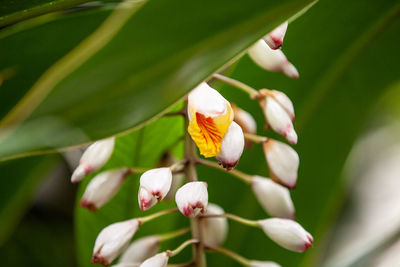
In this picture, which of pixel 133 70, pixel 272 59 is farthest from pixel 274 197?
pixel 133 70

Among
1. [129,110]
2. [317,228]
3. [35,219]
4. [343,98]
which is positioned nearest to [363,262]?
[317,228]

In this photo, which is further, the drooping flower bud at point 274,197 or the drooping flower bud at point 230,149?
the drooping flower bud at point 274,197

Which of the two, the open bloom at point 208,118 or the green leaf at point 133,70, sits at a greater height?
the green leaf at point 133,70

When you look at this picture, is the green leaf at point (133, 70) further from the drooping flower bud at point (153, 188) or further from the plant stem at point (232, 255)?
the plant stem at point (232, 255)

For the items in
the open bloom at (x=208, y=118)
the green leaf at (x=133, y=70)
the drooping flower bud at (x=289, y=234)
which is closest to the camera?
the green leaf at (x=133, y=70)

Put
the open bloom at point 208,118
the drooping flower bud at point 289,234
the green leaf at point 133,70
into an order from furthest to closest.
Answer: the drooping flower bud at point 289,234 → the open bloom at point 208,118 → the green leaf at point 133,70

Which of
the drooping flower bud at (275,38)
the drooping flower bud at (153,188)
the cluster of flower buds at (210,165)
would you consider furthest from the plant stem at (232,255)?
the drooping flower bud at (275,38)
